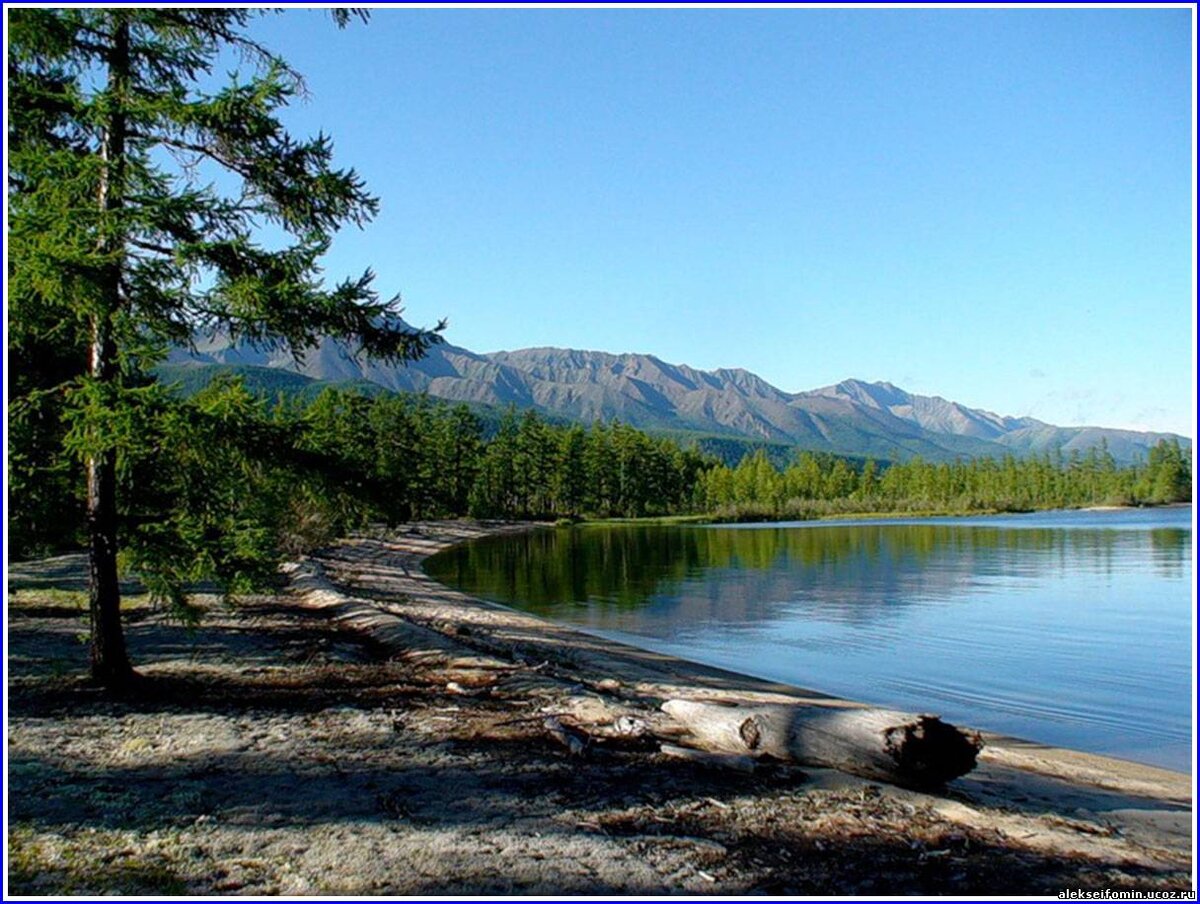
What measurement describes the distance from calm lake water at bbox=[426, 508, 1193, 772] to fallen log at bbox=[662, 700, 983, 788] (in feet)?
22.5

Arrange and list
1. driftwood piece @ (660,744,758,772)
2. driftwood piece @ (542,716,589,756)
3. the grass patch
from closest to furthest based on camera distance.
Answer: the grass patch → driftwood piece @ (660,744,758,772) → driftwood piece @ (542,716,589,756)

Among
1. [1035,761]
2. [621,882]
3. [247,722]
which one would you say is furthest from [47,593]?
[1035,761]

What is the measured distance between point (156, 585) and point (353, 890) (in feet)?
19.9

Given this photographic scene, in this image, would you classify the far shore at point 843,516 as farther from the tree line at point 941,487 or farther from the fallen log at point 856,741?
the fallen log at point 856,741

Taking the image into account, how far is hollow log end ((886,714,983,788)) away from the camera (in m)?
7.98

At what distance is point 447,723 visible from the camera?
31.9 ft

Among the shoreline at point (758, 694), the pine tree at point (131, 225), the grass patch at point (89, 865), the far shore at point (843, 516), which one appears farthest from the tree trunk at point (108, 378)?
the far shore at point (843, 516)

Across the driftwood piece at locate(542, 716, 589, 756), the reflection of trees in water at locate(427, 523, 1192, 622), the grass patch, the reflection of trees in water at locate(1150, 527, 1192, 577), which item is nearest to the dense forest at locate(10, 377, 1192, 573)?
the driftwood piece at locate(542, 716, 589, 756)

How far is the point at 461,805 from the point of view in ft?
23.1

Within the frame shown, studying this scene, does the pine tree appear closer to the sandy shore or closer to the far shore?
the sandy shore

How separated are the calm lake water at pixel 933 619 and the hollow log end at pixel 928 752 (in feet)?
22.1

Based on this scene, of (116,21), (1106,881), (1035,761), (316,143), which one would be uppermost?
(116,21)

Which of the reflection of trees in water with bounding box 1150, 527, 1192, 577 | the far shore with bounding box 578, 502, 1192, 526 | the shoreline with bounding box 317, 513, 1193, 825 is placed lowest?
the far shore with bounding box 578, 502, 1192, 526

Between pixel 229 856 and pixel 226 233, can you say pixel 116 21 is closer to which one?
pixel 226 233
